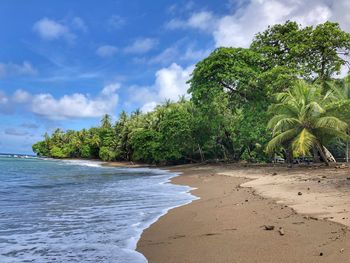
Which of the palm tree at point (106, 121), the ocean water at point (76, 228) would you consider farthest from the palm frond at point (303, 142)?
the palm tree at point (106, 121)

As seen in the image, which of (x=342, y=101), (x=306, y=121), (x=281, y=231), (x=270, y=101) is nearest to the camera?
(x=281, y=231)

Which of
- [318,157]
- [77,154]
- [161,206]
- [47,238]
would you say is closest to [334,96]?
[318,157]

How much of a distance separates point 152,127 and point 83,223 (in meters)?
43.0

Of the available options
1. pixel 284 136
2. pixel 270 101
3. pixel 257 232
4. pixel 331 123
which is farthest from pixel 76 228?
pixel 270 101

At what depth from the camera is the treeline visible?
67.6 feet

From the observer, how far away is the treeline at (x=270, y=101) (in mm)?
20609

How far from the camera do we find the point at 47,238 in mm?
6801

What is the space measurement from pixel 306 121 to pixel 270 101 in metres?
6.61

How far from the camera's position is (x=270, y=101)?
1062 inches

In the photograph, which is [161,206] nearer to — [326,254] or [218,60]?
[326,254]

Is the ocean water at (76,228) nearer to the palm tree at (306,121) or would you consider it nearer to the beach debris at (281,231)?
the beach debris at (281,231)

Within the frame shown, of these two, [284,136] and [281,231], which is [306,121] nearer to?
[284,136]

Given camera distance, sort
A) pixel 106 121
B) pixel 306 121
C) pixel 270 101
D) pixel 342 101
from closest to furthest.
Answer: pixel 342 101 < pixel 306 121 < pixel 270 101 < pixel 106 121

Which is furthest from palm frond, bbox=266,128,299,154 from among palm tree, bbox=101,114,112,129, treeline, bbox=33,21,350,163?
palm tree, bbox=101,114,112,129
